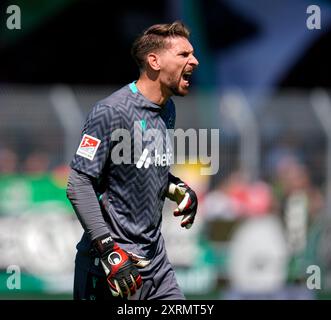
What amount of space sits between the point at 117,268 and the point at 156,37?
62.0 inches

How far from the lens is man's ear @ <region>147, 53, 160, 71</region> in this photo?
21.9 ft

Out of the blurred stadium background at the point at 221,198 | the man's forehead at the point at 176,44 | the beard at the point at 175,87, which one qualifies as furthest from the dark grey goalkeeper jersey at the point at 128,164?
the blurred stadium background at the point at 221,198

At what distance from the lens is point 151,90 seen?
671cm

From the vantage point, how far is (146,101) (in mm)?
6641

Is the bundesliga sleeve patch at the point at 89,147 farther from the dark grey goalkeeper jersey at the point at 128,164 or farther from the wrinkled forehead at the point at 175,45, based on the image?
the wrinkled forehead at the point at 175,45

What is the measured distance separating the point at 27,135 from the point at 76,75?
930cm

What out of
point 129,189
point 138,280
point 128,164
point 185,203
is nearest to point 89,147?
point 128,164

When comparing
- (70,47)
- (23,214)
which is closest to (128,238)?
(23,214)

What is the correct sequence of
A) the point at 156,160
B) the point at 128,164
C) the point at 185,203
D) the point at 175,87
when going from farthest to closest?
the point at 185,203 → the point at 175,87 → the point at 156,160 → the point at 128,164

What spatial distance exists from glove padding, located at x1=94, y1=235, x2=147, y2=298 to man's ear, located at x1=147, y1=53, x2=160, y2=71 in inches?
47.3

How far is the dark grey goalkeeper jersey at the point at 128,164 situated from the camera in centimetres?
632

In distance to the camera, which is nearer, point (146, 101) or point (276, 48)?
point (146, 101)

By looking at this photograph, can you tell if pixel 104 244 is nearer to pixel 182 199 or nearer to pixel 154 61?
pixel 182 199

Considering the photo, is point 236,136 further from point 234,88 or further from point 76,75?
point 76,75
